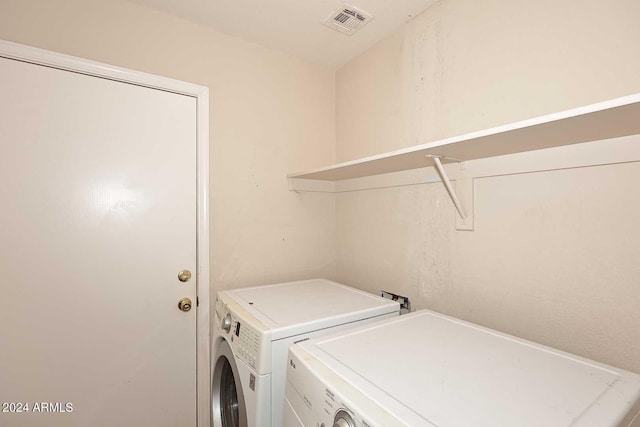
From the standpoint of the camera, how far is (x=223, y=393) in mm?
1479

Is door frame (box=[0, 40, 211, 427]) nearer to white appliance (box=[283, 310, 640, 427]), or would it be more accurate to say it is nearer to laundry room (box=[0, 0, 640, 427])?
laundry room (box=[0, 0, 640, 427])

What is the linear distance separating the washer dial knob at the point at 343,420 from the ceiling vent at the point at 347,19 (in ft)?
5.56

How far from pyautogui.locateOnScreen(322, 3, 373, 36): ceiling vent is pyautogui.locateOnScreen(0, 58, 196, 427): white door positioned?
879 mm

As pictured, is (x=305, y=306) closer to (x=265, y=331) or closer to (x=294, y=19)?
(x=265, y=331)

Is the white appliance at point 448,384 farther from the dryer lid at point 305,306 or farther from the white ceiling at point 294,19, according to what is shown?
the white ceiling at point 294,19

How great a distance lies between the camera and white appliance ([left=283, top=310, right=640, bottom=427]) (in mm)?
658

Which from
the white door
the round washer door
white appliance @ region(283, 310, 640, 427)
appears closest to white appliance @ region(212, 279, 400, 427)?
the round washer door

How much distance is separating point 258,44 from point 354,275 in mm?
1569

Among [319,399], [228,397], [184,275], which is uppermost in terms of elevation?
[184,275]

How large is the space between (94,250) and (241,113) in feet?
3.43

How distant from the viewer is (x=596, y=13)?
1.00 m

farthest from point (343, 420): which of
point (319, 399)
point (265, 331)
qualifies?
point (265, 331)

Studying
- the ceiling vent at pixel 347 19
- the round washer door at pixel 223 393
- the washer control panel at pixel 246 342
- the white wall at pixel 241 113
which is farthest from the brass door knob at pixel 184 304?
the ceiling vent at pixel 347 19

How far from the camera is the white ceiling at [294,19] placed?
1.51m
